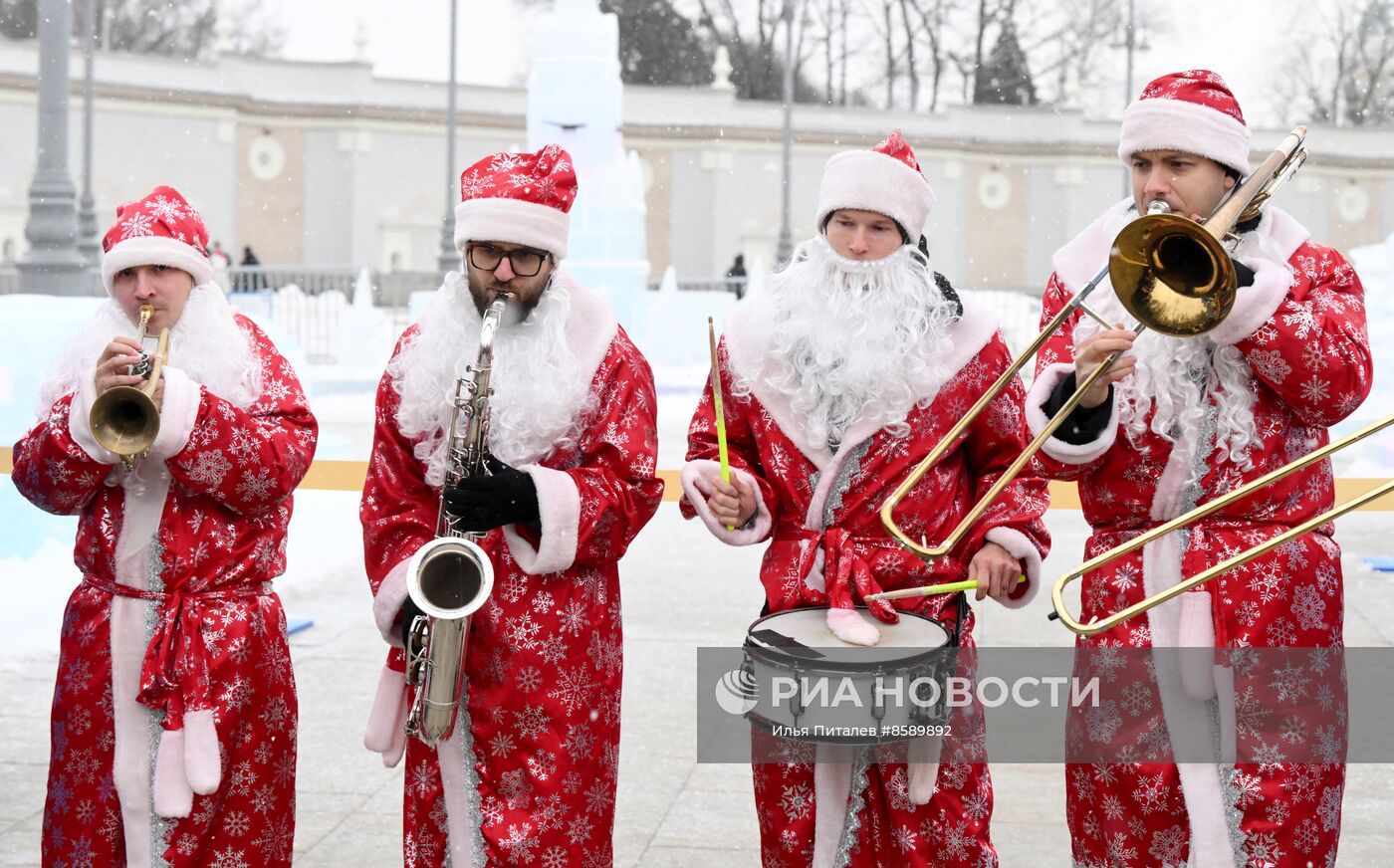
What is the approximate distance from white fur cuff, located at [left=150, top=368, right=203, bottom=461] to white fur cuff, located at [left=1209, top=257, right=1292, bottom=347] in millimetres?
2080

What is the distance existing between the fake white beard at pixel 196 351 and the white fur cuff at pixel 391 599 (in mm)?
592

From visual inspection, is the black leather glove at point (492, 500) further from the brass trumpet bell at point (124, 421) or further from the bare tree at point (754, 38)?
the bare tree at point (754, 38)

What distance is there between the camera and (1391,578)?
29.6 ft

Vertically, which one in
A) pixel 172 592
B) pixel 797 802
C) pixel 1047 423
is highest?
pixel 1047 423

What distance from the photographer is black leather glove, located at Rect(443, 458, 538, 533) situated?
3.38 meters

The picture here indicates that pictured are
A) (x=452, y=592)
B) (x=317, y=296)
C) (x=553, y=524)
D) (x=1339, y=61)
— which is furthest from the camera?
(x=317, y=296)

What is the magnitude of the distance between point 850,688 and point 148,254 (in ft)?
6.03

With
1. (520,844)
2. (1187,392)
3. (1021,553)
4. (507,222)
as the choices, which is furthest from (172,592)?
(1187,392)

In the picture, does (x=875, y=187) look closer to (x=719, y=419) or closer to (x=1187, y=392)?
(x=719, y=419)

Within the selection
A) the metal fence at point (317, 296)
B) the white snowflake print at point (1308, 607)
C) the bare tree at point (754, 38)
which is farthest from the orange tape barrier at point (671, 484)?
the bare tree at point (754, 38)

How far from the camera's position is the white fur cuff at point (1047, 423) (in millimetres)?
3303

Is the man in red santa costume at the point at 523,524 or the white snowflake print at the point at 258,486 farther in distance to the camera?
the white snowflake print at the point at 258,486

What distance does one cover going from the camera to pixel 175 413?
3578mm

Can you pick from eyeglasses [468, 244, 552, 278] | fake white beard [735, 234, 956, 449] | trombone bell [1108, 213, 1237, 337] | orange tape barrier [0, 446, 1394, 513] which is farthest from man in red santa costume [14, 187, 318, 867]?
orange tape barrier [0, 446, 1394, 513]
